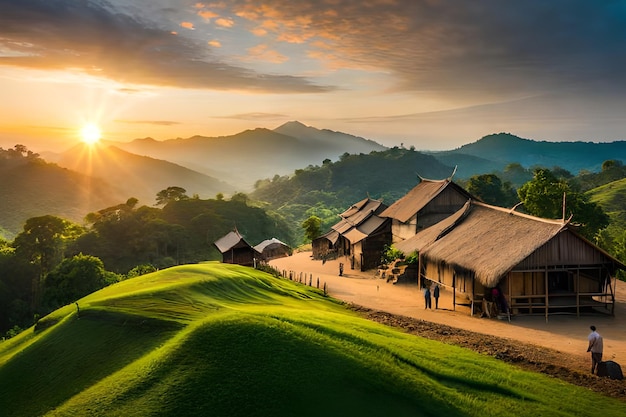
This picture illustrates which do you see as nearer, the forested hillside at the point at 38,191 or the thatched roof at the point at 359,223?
the thatched roof at the point at 359,223

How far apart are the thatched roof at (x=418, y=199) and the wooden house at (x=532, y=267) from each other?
57.8 ft

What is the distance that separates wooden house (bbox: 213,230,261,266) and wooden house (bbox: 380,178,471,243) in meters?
16.5

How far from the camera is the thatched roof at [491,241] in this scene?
25.9 meters

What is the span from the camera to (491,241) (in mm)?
29000

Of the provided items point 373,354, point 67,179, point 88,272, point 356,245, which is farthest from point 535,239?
point 67,179

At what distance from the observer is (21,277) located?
59.2 metres

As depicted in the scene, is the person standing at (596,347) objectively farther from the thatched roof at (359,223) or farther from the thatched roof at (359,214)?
the thatched roof at (359,214)

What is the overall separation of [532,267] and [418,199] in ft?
80.3

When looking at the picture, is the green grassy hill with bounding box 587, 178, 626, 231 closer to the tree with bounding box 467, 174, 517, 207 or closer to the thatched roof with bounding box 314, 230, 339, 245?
the tree with bounding box 467, 174, 517, 207

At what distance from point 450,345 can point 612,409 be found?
20.6 feet

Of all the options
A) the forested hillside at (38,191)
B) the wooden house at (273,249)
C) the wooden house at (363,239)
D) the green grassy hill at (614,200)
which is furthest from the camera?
the forested hillside at (38,191)

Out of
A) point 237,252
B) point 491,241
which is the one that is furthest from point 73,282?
point 491,241

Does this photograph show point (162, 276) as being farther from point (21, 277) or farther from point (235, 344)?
point (21, 277)

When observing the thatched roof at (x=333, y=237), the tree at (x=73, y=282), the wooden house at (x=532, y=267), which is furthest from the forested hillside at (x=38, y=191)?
the wooden house at (x=532, y=267)
